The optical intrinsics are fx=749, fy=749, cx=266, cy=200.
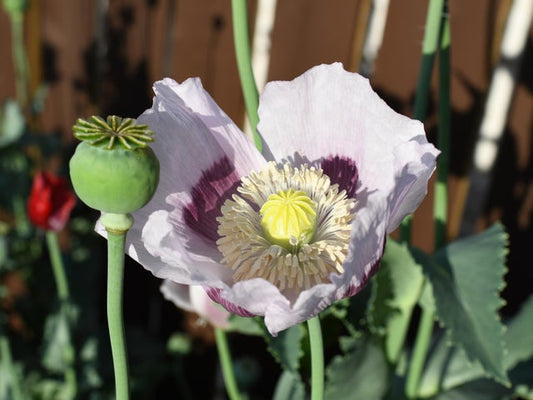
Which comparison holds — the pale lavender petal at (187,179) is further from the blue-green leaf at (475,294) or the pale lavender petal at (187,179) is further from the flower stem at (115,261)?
the blue-green leaf at (475,294)

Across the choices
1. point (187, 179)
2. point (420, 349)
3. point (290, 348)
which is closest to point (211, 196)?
point (187, 179)

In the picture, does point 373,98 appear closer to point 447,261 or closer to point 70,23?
point 447,261

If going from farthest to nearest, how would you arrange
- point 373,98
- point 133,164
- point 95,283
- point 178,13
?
point 95,283 → point 178,13 → point 373,98 → point 133,164

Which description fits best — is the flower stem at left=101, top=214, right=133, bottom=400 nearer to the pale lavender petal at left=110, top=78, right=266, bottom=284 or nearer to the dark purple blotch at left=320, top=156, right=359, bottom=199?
the pale lavender petal at left=110, top=78, right=266, bottom=284

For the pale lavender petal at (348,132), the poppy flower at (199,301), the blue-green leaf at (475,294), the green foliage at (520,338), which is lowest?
the green foliage at (520,338)

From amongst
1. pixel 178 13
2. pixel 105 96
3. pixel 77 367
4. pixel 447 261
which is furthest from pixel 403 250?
pixel 105 96

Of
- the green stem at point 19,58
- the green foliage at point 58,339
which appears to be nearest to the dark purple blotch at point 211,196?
the green foliage at point 58,339
